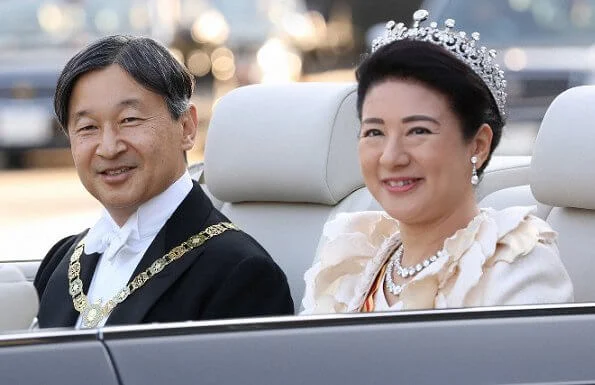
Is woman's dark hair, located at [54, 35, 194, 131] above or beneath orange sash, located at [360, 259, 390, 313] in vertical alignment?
above

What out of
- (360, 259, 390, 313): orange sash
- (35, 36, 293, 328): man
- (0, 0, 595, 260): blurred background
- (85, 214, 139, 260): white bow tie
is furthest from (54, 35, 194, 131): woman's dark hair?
(0, 0, 595, 260): blurred background

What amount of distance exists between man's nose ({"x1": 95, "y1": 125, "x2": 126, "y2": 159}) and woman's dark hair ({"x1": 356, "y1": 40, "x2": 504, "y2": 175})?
1.91 feet

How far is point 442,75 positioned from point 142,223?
30.5 inches

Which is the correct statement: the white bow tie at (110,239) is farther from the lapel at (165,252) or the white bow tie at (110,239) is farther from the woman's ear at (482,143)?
the woman's ear at (482,143)

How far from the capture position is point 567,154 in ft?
10.2

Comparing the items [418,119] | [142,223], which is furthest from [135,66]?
[418,119]

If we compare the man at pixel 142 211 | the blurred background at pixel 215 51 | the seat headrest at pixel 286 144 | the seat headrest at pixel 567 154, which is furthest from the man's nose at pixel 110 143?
the blurred background at pixel 215 51

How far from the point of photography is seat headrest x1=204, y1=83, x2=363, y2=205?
3.81 meters

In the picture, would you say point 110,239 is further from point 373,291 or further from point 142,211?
point 373,291

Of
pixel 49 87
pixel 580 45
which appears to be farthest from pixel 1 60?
pixel 580 45

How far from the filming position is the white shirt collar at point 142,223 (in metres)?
3.16

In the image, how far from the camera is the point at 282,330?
6.97 ft

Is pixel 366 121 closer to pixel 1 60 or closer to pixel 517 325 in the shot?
pixel 517 325

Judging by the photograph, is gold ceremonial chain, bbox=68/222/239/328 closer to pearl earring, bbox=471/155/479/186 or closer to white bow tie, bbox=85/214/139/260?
white bow tie, bbox=85/214/139/260
